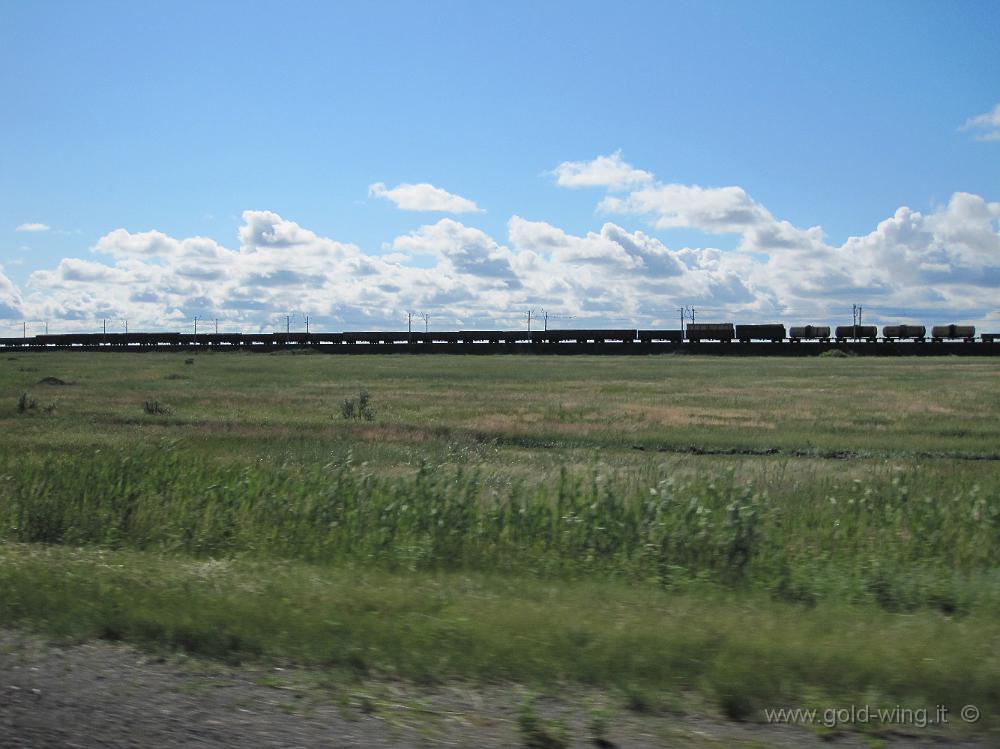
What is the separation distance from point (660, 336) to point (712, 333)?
19.8 ft

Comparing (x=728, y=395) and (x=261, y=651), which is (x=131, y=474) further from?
(x=728, y=395)

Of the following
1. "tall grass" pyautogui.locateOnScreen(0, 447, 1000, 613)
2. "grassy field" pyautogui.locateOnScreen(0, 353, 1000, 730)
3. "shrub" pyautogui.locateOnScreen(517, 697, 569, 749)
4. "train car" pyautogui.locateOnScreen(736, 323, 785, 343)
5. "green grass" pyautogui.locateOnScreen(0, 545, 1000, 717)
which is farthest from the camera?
"train car" pyautogui.locateOnScreen(736, 323, 785, 343)

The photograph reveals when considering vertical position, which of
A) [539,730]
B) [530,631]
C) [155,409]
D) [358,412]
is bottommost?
[358,412]

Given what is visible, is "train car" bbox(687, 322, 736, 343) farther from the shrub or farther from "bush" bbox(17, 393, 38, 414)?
the shrub

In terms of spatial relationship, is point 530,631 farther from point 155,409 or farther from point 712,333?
point 712,333

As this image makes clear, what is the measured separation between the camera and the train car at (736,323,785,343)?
106 metres

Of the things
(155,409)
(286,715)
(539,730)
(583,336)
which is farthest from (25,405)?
(583,336)

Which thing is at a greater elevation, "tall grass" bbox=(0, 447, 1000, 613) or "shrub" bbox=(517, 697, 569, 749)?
"shrub" bbox=(517, 697, 569, 749)

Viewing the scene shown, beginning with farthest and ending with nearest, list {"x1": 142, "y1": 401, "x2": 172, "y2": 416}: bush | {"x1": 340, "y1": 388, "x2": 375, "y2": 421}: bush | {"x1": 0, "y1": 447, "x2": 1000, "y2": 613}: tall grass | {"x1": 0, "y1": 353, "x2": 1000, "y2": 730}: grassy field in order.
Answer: {"x1": 142, "y1": 401, "x2": 172, "y2": 416}: bush → {"x1": 340, "y1": 388, "x2": 375, "y2": 421}: bush → {"x1": 0, "y1": 447, "x2": 1000, "y2": 613}: tall grass → {"x1": 0, "y1": 353, "x2": 1000, "y2": 730}: grassy field

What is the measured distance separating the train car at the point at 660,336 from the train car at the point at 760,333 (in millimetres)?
6764

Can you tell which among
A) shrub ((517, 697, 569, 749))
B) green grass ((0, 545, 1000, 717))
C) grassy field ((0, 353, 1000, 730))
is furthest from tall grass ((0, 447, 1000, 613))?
shrub ((517, 697, 569, 749))

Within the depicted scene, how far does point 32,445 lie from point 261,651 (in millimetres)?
17850

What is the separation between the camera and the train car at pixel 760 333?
10644 centimetres

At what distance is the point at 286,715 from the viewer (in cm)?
531
